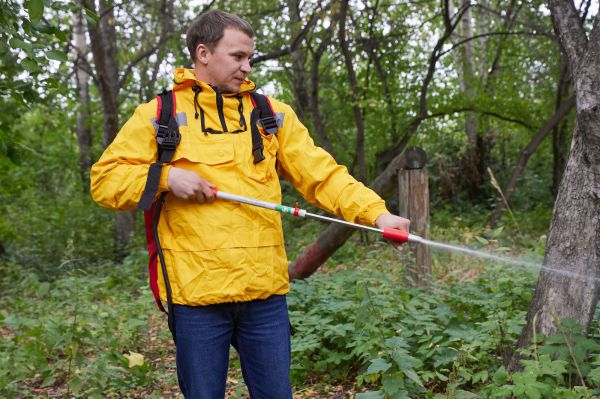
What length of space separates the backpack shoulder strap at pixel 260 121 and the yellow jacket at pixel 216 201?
0.02 m

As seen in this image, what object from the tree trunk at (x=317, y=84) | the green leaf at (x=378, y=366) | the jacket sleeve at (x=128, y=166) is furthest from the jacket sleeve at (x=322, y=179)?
A: the tree trunk at (x=317, y=84)

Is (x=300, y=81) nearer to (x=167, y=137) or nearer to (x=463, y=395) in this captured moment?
(x=463, y=395)

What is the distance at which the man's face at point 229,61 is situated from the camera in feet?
9.06

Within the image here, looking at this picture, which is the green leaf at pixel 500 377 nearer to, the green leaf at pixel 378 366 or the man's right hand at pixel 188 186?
the green leaf at pixel 378 366

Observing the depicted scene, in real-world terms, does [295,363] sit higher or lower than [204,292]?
lower

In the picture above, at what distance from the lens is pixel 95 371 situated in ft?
14.6

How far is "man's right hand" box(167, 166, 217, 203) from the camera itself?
100 inches

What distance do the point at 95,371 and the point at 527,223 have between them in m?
10.0

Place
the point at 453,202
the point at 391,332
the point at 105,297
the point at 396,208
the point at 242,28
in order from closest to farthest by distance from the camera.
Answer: the point at 242,28
the point at 391,332
the point at 105,297
the point at 396,208
the point at 453,202

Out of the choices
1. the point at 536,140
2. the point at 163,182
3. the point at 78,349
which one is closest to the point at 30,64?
the point at 163,182

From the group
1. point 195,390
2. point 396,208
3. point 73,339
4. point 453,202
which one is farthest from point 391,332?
point 453,202

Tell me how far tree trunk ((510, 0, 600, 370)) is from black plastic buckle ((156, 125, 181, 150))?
1.89 m

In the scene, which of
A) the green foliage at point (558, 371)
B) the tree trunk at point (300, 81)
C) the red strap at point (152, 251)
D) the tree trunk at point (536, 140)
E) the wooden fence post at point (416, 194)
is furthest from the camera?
the tree trunk at point (300, 81)

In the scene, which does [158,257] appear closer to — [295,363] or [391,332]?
[391,332]
